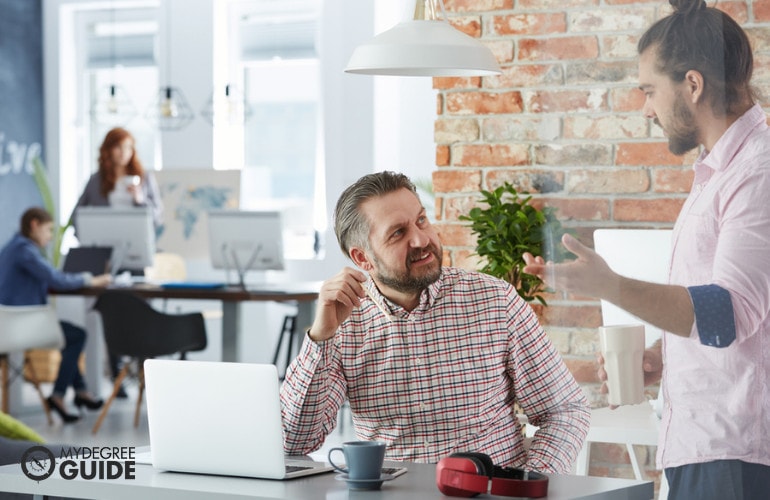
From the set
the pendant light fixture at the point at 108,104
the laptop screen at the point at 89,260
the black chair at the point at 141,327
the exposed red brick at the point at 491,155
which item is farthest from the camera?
the pendant light fixture at the point at 108,104

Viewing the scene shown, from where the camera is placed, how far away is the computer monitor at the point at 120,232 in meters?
7.34

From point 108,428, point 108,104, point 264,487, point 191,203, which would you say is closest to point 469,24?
point 264,487

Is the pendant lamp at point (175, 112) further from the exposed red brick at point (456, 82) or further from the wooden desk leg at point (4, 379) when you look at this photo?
the exposed red brick at point (456, 82)

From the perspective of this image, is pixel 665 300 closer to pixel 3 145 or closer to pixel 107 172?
pixel 107 172

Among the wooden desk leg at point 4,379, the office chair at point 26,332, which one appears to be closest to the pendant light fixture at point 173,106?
the office chair at point 26,332

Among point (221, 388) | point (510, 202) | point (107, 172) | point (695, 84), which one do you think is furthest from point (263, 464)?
point (107, 172)

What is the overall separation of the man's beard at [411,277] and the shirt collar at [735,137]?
0.78m

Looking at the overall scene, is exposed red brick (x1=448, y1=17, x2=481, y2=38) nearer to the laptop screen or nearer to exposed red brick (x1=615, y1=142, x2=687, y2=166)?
exposed red brick (x1=615, y1=142, x2=687, y2=166)

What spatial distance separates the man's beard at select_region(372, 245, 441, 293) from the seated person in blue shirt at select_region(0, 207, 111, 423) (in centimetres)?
471

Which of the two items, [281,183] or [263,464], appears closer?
[263,464]

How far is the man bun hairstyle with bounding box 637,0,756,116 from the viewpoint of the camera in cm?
186

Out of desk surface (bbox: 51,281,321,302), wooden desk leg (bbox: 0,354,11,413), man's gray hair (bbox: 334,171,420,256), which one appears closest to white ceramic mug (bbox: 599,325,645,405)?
man's gray hair (bbox: 334,171,420,256)

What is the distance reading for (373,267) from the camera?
8.48 ft

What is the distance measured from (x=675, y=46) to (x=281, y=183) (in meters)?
7.38
